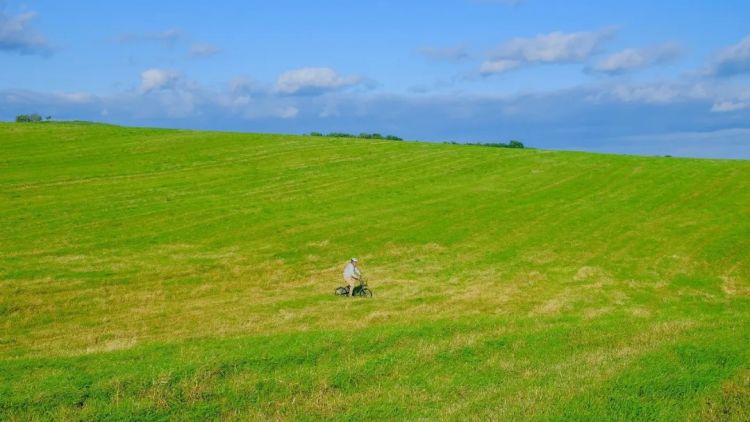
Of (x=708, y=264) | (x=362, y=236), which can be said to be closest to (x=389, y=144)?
(x=362, y=236)

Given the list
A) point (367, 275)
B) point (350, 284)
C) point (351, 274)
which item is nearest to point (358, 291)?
point (350, 284)

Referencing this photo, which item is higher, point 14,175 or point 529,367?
point 14,175

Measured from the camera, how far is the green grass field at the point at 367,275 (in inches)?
481

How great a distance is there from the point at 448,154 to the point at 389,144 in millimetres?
7535

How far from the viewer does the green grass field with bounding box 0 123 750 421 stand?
12211 millimetres

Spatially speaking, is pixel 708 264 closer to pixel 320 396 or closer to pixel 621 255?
pixel 621 255

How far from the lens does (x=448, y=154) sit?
2613 inches

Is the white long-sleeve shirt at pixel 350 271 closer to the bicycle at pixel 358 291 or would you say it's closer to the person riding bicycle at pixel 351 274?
the person riding bicycle at pixel 351 274

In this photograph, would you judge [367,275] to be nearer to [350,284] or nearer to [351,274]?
[350,284]

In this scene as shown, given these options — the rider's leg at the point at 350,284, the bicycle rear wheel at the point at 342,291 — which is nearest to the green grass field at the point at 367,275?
the bicycle rear wheel at the point at 342,291

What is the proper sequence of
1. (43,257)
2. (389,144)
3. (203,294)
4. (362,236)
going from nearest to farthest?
(203,294), (43,257), (362,236), (389,144)

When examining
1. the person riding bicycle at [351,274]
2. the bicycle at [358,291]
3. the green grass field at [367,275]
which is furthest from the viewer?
the bicycle at [358,291]

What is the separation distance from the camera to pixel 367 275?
30.3 m

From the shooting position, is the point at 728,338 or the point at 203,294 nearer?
the point at 728,338
